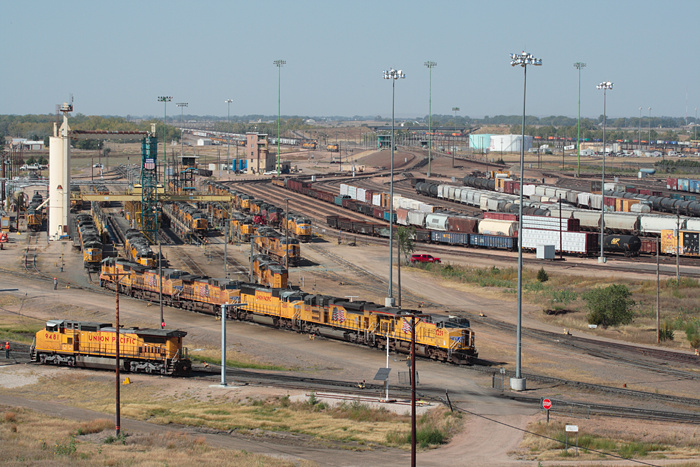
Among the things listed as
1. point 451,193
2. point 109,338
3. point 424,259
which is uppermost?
point 451,193

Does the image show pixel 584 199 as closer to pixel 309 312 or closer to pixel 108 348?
pixel 309 312

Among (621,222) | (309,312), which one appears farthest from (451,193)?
(309,312)

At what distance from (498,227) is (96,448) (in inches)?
2668

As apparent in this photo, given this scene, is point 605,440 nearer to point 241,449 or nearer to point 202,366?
point 241,449

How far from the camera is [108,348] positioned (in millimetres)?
43438

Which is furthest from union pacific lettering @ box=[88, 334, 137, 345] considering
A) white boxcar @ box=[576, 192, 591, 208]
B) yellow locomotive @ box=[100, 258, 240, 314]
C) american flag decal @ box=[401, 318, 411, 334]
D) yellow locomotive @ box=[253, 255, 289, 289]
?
white boxcar @ box=[576, 192, 591, 208]

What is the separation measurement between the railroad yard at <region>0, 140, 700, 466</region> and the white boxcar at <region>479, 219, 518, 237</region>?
3.35 metres

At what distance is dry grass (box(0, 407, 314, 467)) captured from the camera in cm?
2786

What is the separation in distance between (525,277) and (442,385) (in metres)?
37.5

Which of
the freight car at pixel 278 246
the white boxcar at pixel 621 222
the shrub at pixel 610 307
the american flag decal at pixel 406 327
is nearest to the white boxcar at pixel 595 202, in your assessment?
the white boxcar at pixel 621 222

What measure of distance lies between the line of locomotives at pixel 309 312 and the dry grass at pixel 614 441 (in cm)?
1145

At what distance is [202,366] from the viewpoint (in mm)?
44938

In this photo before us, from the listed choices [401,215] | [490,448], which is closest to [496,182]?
[401,215]

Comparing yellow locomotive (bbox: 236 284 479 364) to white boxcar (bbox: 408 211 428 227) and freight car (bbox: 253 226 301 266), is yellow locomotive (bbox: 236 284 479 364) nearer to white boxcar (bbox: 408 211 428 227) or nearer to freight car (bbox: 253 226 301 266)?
freight car (bbox: 253 226 301 266)
